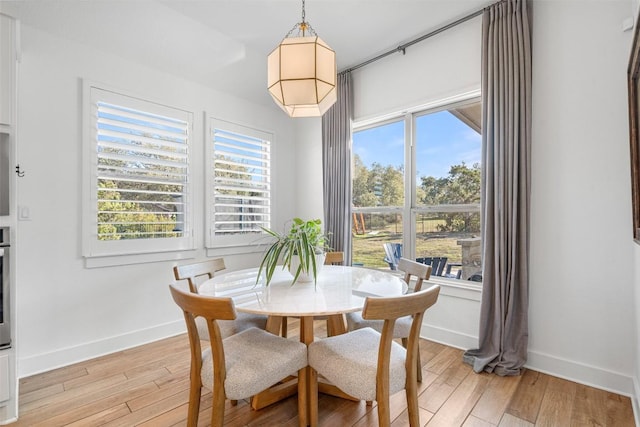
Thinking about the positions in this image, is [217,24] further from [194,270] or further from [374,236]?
[374,236]

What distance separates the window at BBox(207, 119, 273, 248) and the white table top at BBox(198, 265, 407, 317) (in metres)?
1.25

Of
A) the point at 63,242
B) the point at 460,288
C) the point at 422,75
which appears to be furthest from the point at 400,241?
the point at 63,242

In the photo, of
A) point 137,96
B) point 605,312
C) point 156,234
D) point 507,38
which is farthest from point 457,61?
point 156,234

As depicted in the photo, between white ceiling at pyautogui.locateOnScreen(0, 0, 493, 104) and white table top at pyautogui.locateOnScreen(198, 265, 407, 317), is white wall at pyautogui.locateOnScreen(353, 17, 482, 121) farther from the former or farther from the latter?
white table top at pyautogui.locateOnScreen(198, 265, 407, 317)

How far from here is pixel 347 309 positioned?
1447 mm

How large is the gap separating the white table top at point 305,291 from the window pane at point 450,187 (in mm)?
1054

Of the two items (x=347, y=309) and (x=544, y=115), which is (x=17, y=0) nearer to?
(x=347, y=309)

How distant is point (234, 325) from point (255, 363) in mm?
613

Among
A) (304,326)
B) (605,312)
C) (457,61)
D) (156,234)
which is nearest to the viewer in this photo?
(304,326)

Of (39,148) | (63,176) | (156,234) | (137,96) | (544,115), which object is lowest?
(156,234)

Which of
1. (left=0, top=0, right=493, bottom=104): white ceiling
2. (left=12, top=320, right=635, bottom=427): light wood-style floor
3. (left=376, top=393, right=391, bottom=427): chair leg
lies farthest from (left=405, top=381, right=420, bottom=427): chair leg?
(left=0, top=0, right=493, bottom=104): white ceiling

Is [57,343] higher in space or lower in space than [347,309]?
lower

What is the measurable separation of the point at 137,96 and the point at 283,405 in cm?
279

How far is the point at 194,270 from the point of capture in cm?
219
